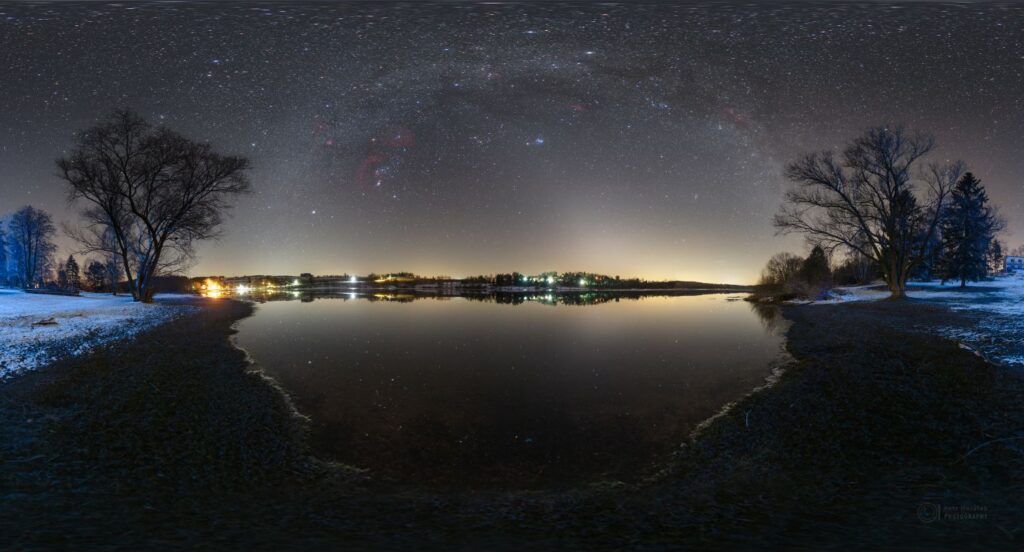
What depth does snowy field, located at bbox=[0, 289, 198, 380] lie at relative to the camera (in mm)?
14752

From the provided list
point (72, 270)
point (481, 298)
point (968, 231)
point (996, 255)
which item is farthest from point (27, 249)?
point (996, 255)

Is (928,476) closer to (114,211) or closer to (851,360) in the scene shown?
(851,360)

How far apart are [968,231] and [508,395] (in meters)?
65.7

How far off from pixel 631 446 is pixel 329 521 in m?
5.13

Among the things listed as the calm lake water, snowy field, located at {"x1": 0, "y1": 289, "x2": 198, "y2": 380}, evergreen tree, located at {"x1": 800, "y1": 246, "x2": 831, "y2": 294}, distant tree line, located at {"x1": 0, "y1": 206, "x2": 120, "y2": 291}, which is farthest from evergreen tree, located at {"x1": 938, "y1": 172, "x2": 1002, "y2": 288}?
distant tree line, located at {"x1": 0, "y1": 206, "x2": 120, "y2": 291}

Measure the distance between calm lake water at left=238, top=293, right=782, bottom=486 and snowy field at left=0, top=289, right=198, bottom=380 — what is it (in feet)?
17.9

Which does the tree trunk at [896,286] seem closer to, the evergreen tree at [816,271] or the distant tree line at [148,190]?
the evergreen tree at [816,271]

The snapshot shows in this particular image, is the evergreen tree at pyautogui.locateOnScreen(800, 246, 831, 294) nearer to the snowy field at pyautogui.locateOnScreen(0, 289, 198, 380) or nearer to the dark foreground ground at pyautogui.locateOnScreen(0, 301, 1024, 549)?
the dark foreground ground at pyautogui.locateOnScreen(0, 301, 1024, 549)

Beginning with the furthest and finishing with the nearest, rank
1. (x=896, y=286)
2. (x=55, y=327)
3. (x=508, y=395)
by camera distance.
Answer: (x=896, y=286) → (x=55, y=327) → (x=508, y=395)

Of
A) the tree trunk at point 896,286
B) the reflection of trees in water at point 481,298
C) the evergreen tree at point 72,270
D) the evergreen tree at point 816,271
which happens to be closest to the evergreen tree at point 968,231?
the evergreen tree at point 816,271

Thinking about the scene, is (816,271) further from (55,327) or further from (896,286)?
(55,327)

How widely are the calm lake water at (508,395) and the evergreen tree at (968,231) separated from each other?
45.2m

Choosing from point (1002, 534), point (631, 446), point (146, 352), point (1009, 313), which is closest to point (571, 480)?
point (631, 446)

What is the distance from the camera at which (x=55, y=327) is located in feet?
68.1
